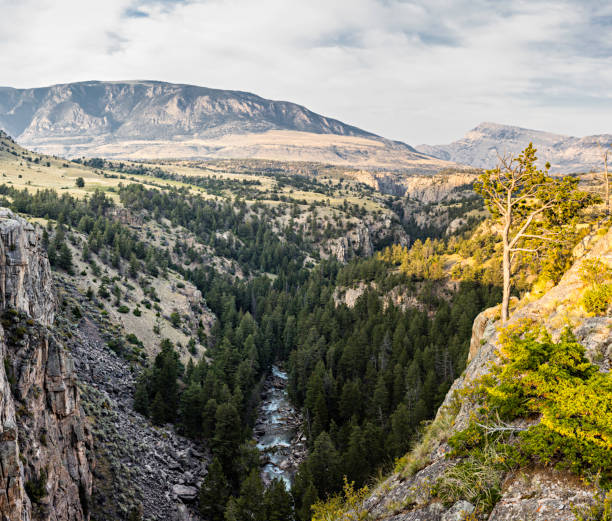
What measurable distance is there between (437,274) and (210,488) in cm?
8560

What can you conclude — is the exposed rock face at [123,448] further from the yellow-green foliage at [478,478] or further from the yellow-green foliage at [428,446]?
the yellow-green foliage at [478,478]

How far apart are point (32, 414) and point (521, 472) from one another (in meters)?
31.7

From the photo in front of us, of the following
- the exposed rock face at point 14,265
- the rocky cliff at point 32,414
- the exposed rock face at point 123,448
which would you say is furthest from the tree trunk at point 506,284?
the exposed rock face at point 123,448

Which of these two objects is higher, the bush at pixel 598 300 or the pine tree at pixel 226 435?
the bush at pixel 598 300

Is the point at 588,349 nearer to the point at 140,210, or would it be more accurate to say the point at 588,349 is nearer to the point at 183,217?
the point at 140,210

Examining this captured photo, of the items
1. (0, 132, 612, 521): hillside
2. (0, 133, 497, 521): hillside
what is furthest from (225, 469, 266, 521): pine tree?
(0, 133, 497, 521): hillside

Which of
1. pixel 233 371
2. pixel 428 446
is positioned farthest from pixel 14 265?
pixel 233 371

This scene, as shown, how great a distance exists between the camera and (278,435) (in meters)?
68.3

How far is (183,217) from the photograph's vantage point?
178 meters

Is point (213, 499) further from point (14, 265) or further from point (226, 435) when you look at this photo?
point (14, 265)

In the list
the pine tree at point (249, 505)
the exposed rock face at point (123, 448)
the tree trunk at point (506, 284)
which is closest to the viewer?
the tree trunk at point (506, 284)

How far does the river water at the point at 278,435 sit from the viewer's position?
5875 centimetres

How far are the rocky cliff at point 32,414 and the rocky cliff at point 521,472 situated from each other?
65.7 feet

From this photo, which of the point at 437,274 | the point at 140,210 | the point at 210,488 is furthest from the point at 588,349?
the point at 140,210
